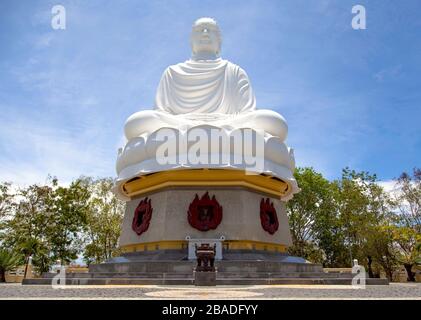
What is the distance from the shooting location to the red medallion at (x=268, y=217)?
16.1 metres

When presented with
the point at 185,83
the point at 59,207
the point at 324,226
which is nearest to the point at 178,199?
the point at 185,83

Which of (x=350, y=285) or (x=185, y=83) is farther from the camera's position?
(x=185, y=83)

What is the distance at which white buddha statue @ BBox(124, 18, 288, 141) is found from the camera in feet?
55.0

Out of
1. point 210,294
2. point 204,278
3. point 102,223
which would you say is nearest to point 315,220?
point 102,223

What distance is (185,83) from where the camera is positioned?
774 inches

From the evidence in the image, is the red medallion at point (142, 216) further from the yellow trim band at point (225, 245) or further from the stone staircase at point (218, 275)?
the stone staircase at point (218, 275)

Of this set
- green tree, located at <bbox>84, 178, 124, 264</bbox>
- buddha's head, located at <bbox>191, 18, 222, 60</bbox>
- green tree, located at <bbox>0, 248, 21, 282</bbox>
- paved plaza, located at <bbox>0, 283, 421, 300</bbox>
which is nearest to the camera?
paved plaza, located at <bbox>0, 283, 421, 300</bbox>

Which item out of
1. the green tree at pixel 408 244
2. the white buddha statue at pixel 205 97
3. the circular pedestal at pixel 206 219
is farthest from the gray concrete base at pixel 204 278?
the green tree at pixel 408 244

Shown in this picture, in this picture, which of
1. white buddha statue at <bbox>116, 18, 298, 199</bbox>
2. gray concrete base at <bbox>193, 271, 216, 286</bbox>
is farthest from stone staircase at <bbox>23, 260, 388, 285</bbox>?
white buddha statue at <bbox>116, 18, 298, 199</bbox>

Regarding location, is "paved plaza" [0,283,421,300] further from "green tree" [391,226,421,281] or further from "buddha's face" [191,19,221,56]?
"green tree" [391,226,421,281]

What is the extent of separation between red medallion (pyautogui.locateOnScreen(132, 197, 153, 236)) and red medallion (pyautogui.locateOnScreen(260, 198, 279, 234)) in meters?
4.25
